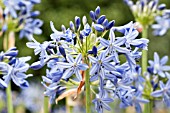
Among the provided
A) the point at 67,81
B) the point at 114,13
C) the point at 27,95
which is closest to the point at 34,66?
the point at 67,81

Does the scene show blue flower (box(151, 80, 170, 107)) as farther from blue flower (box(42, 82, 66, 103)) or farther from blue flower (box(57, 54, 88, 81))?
blue flower (box(57, 54, 88, 81))

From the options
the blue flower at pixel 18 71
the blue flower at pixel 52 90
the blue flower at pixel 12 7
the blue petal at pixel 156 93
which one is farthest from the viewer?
the blue flower at pixel 12 7

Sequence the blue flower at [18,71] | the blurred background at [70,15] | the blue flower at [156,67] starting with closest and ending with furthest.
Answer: the blue flower at [18,71] < the blue flower at [156,67] < the blurred background at [70,15]

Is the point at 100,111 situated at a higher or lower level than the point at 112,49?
lower

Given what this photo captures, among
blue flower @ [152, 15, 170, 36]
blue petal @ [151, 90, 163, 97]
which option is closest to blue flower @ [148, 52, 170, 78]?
blue petal @ [151, 90, 163, 97]

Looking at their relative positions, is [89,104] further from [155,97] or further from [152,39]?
[152,39]

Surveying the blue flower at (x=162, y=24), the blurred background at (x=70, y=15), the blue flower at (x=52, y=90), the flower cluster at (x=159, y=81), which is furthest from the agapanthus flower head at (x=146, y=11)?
the blurred background at (x=70, y=15)

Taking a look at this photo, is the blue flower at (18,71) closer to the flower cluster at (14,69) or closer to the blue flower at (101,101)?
the flower cluster at (14,69)

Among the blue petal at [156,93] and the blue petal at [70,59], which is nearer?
the blue petal at [70,59]
